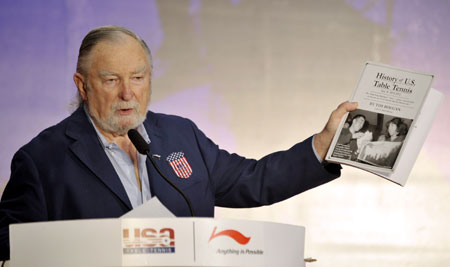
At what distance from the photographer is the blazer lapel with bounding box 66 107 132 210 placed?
271cm

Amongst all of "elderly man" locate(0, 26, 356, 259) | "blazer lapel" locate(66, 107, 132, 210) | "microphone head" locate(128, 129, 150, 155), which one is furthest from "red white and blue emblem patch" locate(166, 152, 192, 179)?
"microphone head" locate(128, 129, 150, 155)

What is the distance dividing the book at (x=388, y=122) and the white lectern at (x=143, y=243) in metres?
0.83

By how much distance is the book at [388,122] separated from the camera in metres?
2.76

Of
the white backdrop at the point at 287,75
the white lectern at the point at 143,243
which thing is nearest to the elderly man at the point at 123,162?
the white lectern at the point at 143,243

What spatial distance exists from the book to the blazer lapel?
0.86 meters

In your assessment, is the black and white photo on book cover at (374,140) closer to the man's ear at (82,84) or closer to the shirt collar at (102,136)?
the shirt collar at (102,136)

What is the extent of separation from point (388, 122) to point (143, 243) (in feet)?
4.14

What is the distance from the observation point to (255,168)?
10.2ft

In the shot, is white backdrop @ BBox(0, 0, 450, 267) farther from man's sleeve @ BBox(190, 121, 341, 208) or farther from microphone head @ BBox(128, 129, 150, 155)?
microphone head @ BBox(128, 129, 150, 155)

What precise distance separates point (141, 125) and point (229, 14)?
1457mm

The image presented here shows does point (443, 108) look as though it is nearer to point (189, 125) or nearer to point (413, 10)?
point (413, 10)

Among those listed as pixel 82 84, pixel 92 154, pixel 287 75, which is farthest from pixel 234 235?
pixel 287 75

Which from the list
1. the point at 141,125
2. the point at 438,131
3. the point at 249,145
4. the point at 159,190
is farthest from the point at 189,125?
the point at 438,131

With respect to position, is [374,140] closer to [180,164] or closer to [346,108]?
[346,108]
